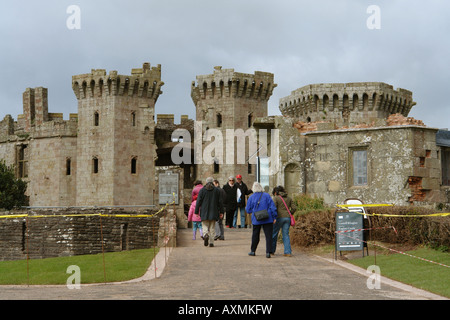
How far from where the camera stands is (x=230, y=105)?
172 feet

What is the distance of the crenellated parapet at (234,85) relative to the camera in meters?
52.3

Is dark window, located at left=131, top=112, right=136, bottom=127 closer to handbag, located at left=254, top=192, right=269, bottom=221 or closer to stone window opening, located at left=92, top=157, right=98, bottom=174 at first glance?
stone window opening, located at left=92, top=157, right=98, bottom=174

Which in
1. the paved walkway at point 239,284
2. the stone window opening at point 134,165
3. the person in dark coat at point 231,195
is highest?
the stone window opening at point 134,165

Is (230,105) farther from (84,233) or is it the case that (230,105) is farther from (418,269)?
(418,269)

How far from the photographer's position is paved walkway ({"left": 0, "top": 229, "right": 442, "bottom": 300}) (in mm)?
11078

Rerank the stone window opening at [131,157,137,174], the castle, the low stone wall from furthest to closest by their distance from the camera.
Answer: the stone window opening at [131,157,137,174]
the castle
the low stone wall

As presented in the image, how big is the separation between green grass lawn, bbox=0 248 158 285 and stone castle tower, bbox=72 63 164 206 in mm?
28761

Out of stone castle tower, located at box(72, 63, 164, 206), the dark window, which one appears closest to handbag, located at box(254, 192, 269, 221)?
stone castle tower, located at box(72, 63, 164, 206)

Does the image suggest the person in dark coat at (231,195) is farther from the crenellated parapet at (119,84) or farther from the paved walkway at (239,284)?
the crenellated parapet at (119,84)

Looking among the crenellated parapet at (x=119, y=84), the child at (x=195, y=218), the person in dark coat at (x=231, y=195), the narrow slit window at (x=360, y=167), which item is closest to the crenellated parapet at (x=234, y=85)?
the crenellated parapet at (x=119, y=84)

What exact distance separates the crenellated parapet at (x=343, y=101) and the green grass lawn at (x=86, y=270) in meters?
30.3

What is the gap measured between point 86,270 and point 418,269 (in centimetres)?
747
